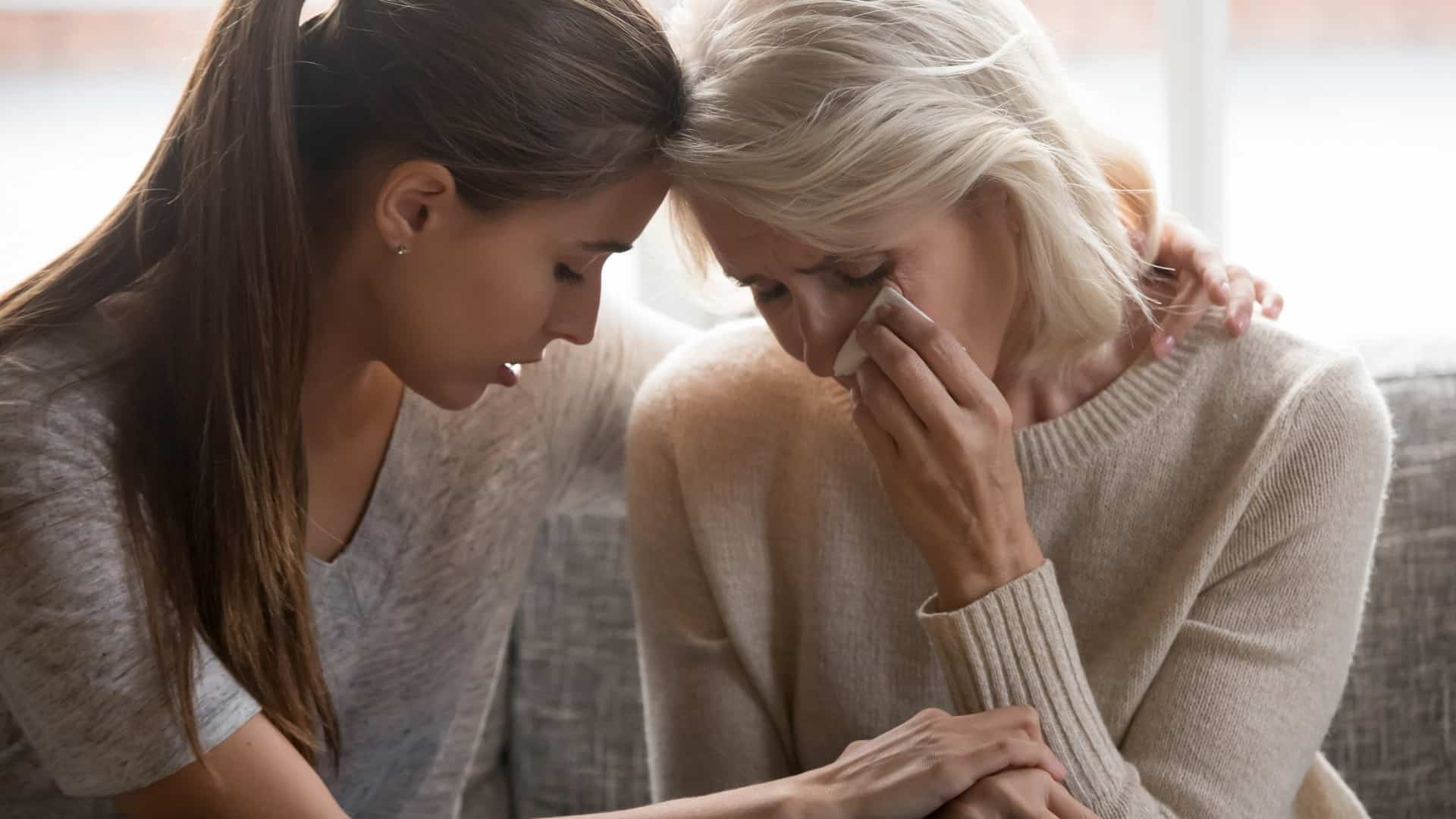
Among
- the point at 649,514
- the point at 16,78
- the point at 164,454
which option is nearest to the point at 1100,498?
the point at 649,514


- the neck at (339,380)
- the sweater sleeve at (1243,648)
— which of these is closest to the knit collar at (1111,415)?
the sweater sleeve at (1243,648)

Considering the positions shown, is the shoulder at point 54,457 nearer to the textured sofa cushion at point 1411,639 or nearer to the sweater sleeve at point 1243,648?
the sweater sleeve at point 1243,648

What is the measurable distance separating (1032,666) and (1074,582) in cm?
20

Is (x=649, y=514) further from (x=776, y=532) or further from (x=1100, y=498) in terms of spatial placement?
(x=1100, y=498)

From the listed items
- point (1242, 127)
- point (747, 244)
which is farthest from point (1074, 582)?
point (1242, 127)

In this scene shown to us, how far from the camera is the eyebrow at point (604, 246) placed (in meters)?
1.30

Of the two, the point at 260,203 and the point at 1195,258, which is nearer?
the point at 260,203

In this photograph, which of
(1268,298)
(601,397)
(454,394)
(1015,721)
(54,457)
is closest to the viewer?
(54,457)

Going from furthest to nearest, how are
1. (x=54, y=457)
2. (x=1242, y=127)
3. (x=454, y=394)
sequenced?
(x=1242, y=127)
(x=454, y=394)
(x=54, y=457)

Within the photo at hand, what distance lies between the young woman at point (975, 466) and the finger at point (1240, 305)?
30 mm

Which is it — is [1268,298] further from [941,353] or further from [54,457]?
[54,457]

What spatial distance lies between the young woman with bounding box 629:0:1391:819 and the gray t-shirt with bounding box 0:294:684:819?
0.16 metres

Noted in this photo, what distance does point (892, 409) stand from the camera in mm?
1316

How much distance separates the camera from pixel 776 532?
5.19 ft
